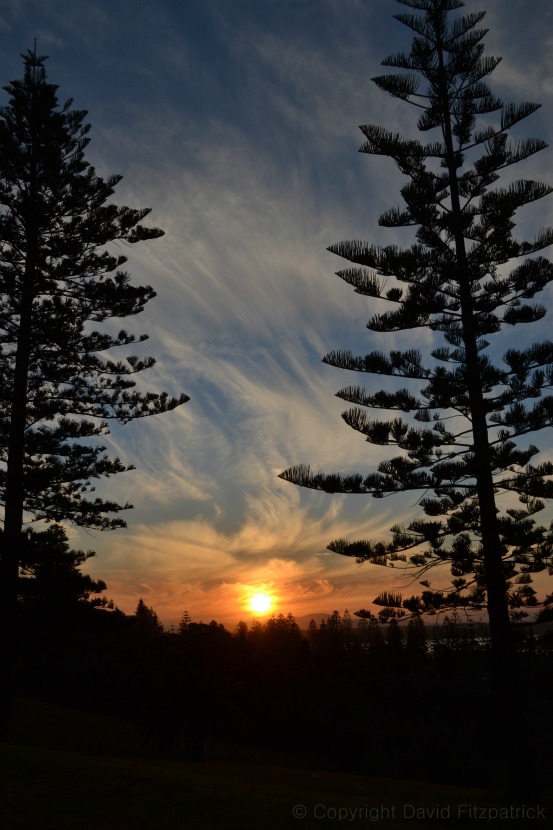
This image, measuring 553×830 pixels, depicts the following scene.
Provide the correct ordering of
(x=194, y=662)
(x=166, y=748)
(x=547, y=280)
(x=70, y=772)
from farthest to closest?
(x=194, y=662)
(x=166, y=748)
(x=547, y=280)
(x=70, y=772)

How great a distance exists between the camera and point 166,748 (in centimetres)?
2044

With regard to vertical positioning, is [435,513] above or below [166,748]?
above

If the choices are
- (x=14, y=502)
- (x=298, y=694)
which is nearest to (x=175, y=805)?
(x=14, y=502)

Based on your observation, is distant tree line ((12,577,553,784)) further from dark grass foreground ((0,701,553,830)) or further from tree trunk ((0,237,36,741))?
dark grass foreground ((0,701,553,830))

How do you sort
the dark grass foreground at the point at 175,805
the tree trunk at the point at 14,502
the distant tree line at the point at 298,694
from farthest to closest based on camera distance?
the distant tree line at the point at 298,694
the tree trunk at the point at 14,502
the dark grass foreground at the point at 175,805

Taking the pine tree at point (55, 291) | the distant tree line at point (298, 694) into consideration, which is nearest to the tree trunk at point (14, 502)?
the pine tree at point (55, 291)

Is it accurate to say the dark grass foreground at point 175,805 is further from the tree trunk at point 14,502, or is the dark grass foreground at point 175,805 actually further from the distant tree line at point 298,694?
the distant tree line at point 298,694

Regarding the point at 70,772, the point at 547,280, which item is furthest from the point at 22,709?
the point at 547,280

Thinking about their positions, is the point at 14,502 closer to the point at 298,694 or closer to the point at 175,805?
the point at 175,805

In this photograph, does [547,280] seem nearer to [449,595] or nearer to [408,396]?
[408,396]

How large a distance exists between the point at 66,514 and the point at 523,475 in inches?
369

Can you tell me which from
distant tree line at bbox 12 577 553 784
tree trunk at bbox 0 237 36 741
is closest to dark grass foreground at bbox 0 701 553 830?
tree trunk at bbox 0 237 36 741

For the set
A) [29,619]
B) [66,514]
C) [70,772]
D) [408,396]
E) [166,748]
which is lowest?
[166,748]

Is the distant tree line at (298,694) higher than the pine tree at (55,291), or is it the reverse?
the pine tree at (55,291)
